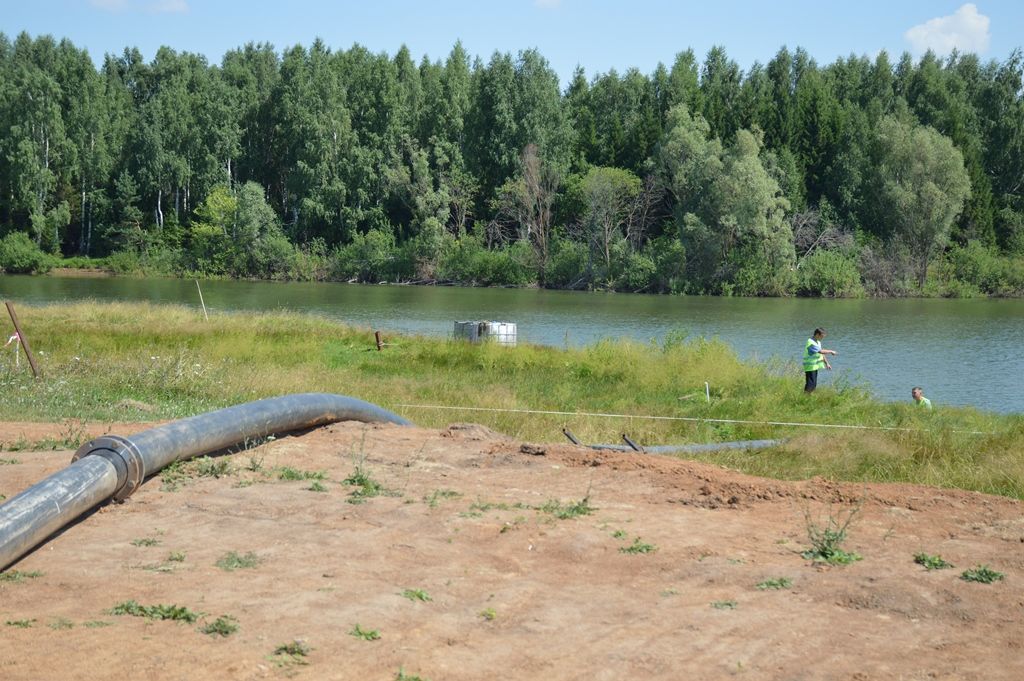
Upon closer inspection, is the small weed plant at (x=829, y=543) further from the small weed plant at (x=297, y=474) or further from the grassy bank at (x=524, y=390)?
the small weed plant at (x=297, y=474)

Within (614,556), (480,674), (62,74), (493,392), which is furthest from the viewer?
(62,74)

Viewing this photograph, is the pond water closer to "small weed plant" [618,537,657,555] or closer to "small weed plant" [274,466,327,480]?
"small weed plant" [274,466,327,480]

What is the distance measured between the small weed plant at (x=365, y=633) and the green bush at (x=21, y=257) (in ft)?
270

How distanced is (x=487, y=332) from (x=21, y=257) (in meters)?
63.2

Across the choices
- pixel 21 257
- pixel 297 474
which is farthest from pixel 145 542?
pixel 21 257

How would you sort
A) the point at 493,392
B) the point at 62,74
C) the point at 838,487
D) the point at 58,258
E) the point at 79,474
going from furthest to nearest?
the point at 62,74, the point at 58,258, the point at 493,392, the point at 838,487, the point at 79,474

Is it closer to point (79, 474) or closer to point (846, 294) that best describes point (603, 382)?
point (79, 474)

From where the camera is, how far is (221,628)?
20.9 ft

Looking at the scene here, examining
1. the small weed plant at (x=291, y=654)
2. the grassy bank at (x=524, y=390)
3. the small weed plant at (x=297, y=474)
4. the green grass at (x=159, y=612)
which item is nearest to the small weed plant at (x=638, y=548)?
the small weed plant at (x=291, y=654)

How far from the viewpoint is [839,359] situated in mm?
33375

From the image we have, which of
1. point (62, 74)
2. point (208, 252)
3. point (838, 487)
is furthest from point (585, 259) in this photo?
point (838, 487)

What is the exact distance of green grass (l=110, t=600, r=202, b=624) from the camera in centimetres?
654

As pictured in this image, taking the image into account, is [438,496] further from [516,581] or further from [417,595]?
[417,595]

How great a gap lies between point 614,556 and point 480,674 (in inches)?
91.6
